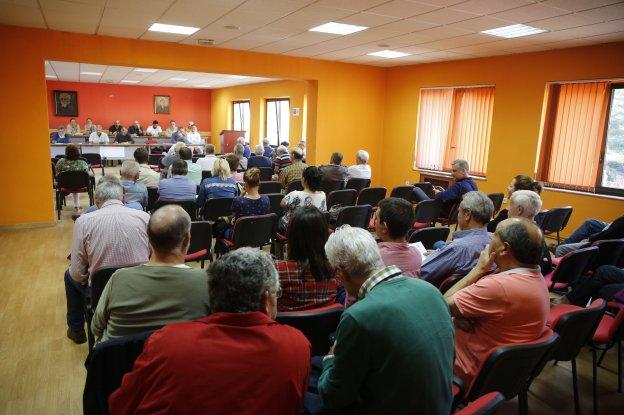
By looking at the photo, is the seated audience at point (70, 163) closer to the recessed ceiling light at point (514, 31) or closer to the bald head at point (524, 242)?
the recessed ceiling light at point (514, 31)

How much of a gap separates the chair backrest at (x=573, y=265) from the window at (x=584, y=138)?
4.12m

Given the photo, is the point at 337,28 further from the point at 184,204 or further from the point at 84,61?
the point at 84,61

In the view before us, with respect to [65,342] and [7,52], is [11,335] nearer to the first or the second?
[65,342]

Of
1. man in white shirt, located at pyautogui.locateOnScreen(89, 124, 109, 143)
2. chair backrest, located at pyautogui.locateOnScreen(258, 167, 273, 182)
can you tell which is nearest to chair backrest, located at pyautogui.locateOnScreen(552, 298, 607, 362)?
chair backrest, located at pyautogui.locateOnScreen(258, 167, 273, 182)

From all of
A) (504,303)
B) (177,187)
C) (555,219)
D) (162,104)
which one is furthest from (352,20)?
(162,104)

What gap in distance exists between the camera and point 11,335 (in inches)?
132

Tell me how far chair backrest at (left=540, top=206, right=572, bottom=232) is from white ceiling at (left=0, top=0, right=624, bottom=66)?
7.30ft

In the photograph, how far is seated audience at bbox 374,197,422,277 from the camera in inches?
96.8

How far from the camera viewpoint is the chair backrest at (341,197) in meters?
5.60

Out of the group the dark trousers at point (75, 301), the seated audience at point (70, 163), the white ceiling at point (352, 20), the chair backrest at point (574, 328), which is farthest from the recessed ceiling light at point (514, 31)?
the seated audience at point (70, 163)

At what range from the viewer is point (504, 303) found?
1903 mm

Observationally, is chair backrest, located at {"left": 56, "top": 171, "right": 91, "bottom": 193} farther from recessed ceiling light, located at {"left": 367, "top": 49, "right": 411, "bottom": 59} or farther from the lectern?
the lectern

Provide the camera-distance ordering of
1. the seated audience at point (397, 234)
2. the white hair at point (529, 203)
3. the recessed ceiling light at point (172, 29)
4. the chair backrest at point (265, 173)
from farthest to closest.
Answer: the chair backrest at point (265, 173)
the recessed ceiling light at point (172, 29)
the white hair at point (529, 203)
the seated audience at point (397, 234)

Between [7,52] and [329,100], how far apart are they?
5.90 metres
